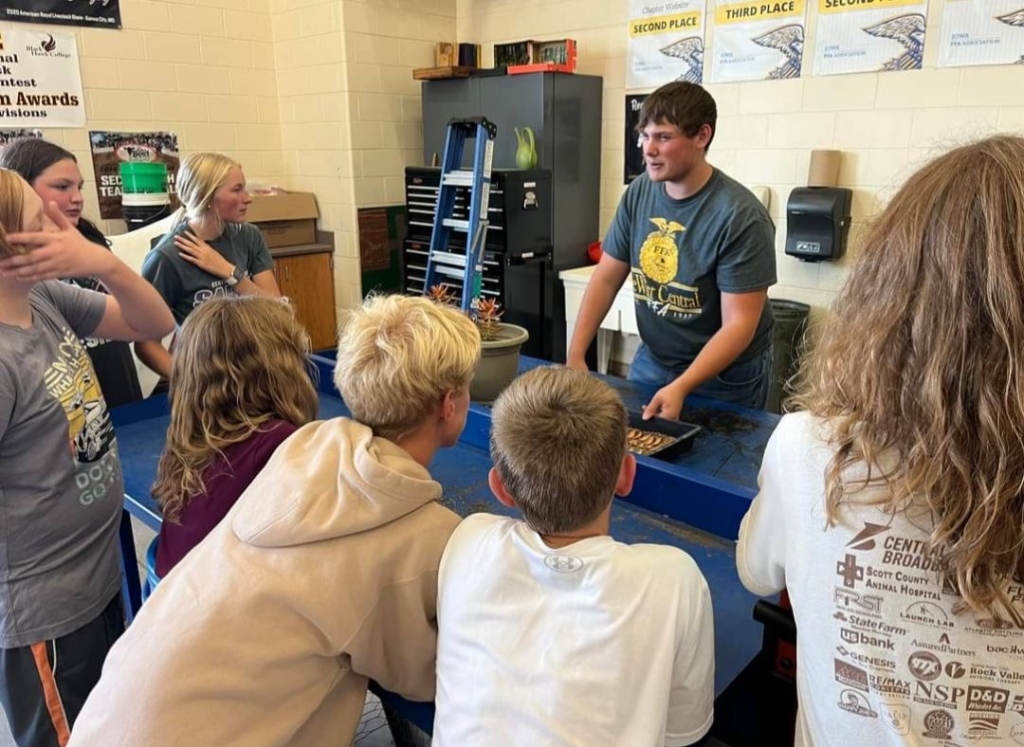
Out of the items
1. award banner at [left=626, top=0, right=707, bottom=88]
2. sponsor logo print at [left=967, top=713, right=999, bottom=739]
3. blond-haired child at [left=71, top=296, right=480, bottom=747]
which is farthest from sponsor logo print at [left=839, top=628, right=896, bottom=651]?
award banner at [left=626, top=0, right=707, bottom=88]

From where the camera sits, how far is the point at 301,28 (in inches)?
185

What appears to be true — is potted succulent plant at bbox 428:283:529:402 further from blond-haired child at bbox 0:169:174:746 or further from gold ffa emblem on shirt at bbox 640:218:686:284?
blond-haired child at bbox 0:169:174:746

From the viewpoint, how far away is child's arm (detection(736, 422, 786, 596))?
37.5 inches

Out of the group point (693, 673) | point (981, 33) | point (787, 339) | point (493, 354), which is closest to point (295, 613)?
point (693, 673)

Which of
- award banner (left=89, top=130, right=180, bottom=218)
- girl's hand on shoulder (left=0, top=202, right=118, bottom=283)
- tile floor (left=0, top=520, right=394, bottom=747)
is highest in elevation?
award banner (left=89, top=130, right=180, bottom=218)

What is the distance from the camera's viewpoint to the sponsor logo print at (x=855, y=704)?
34.0 inches

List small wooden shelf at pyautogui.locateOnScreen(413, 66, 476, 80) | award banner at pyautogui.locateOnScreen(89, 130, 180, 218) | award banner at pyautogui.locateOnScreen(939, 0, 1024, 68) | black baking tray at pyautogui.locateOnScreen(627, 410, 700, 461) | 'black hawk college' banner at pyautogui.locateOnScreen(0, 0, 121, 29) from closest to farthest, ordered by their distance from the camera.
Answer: black baking tray at pyautogui.locateOnScreen(627, 410, 700, 461), award banner at pyautogui.locateOnScreen(939, 0, 1024, 68), 'black hawk college' banner at pyautogui.locateOnScreen(0, 0, 121, 29), award banner at pyautogui.locateOnScreen(89, 130, 180, 218), small wooden shelf at pyautogui.locateOnScreen(413, 66, 476, 80)

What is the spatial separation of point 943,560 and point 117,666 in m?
1.02

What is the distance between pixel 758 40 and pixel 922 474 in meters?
3.52

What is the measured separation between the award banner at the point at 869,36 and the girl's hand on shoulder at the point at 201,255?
110 inches

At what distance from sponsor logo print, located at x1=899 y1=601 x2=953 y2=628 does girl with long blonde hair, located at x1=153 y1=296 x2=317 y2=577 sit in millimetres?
986

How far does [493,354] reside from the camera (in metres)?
1.93

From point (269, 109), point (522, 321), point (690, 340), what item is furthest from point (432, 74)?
point (690, 340)

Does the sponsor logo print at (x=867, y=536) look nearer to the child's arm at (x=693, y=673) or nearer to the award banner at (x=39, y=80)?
the child's arm at (x=693, y=673)
